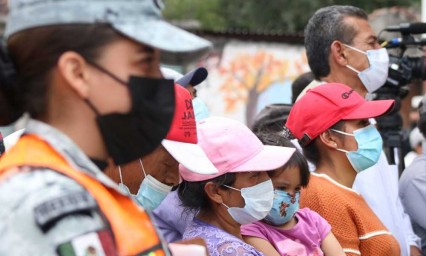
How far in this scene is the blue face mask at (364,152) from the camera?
4074 millimetres

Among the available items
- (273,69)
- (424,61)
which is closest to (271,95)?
(273,69)

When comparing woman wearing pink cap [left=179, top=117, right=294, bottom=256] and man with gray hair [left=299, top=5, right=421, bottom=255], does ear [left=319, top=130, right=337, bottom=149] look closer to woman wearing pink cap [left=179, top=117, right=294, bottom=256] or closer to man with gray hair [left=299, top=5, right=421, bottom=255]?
man with gray hair [left=299, top=5, right=421, bottom=255]

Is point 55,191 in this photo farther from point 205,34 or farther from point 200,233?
point 205,34

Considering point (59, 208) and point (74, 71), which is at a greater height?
point (74, 71)

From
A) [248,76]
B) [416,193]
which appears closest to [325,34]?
[416,193]

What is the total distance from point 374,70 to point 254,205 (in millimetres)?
1736

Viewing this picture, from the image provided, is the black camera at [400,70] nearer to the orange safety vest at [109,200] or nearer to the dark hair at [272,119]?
the dark hair at [272,119]

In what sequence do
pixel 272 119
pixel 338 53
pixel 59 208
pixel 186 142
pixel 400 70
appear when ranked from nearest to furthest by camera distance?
pixel 59 208 < pixel 186 142 < pixel 338 53 < pixel 272 119 < pixel 400 70

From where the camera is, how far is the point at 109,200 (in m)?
1.62

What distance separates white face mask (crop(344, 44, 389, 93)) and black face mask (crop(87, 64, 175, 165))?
3.02 meters

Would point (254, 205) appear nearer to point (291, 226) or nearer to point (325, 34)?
point (291, 226)

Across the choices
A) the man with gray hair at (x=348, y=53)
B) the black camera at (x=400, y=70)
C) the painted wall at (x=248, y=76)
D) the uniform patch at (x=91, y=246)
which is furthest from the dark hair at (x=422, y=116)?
the painted wall at (x=248, y=76)

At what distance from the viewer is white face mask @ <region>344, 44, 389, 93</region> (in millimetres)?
4738

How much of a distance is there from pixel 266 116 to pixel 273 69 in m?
5.50
